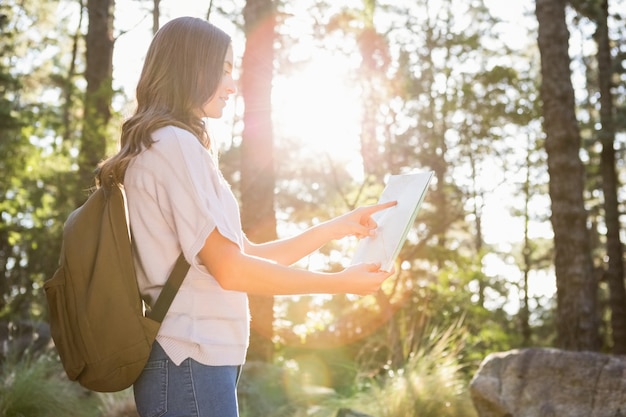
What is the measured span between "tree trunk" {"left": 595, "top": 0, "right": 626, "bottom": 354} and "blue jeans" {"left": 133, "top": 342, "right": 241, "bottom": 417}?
53.6ft

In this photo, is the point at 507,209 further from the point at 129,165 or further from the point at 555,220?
the point at 129,165

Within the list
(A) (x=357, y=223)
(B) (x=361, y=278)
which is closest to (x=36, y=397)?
(A) (x=357, y=223)

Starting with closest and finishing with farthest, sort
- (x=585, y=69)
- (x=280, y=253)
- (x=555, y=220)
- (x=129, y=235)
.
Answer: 1. (x=129, y=235)
2. (x=280, y=253)
3. (x=555, y=220)
4. (x=585, y=69)

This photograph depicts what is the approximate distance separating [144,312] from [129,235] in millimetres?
210

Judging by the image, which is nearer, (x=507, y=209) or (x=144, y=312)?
(x=144, y=312)

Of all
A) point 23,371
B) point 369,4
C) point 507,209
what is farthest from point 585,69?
point 23,371

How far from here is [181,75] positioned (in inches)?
80.7

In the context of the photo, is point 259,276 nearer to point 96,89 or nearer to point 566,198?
point 566,198

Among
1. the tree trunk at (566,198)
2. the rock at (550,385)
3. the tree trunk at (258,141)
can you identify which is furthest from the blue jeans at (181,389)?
the tree trunk at (566,198)

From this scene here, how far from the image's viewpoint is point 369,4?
10516 millimetres

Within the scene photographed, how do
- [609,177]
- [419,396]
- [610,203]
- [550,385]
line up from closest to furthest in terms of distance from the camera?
[550,385] < [419,396] < [610,203] < [609,177]

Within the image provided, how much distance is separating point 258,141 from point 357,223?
6.02 meters

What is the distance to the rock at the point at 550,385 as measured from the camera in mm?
5613

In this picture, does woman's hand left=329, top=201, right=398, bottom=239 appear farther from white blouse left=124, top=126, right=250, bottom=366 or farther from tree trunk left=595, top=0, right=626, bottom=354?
tree trunk left=595, top=0, right=626, bottom=354
